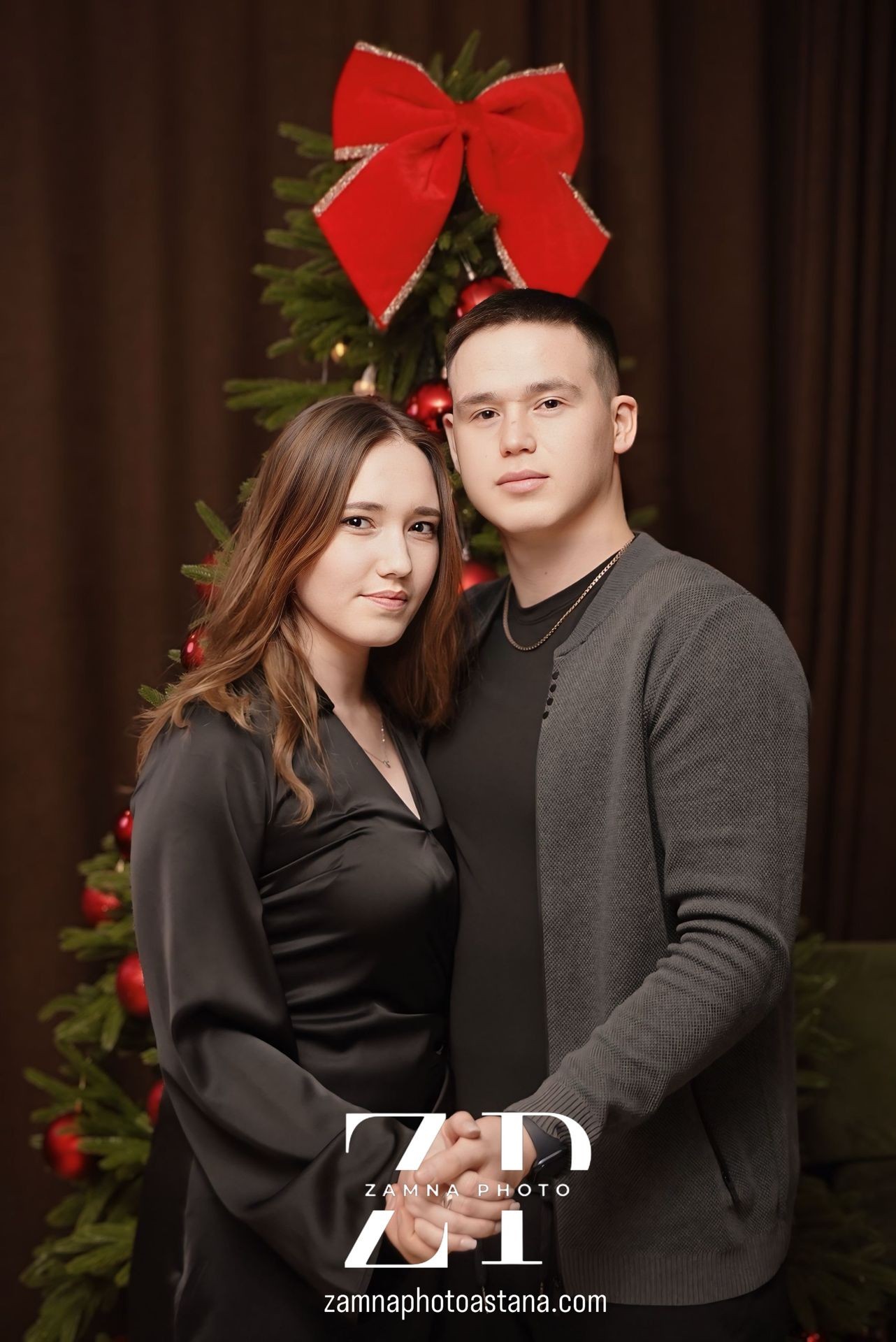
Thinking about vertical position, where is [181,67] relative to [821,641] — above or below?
above

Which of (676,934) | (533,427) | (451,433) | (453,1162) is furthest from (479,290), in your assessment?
(453,1162)

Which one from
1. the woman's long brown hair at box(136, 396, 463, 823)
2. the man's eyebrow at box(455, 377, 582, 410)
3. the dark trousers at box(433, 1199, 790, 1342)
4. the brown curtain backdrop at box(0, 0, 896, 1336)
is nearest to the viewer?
the dark trousers at box(433, 1199, 790, 1342)

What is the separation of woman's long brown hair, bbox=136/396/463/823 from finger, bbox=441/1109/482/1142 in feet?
1.33

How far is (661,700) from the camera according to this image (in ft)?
4.47

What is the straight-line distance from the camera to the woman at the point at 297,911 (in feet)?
4.33

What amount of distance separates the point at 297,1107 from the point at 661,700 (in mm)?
613

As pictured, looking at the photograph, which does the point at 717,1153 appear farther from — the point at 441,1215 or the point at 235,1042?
the point at 235,1042

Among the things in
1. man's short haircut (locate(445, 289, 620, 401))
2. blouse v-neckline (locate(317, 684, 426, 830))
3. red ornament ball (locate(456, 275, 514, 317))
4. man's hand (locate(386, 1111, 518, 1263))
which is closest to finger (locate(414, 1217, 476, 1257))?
man's hand (locate(386, 1111, 518, 1263))

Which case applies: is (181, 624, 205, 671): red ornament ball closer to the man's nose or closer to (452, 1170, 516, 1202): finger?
the man's nose

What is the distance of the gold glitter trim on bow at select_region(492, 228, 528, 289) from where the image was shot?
1907 mm

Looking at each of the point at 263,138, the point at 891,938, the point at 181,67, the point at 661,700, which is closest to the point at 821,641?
the point at 891,938

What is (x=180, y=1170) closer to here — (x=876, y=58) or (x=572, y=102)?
(x=572, y=102)

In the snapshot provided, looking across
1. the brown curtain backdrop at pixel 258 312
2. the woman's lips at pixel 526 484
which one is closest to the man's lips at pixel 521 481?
the woman's lips at pixel 526 484

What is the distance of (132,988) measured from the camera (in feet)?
6.12
